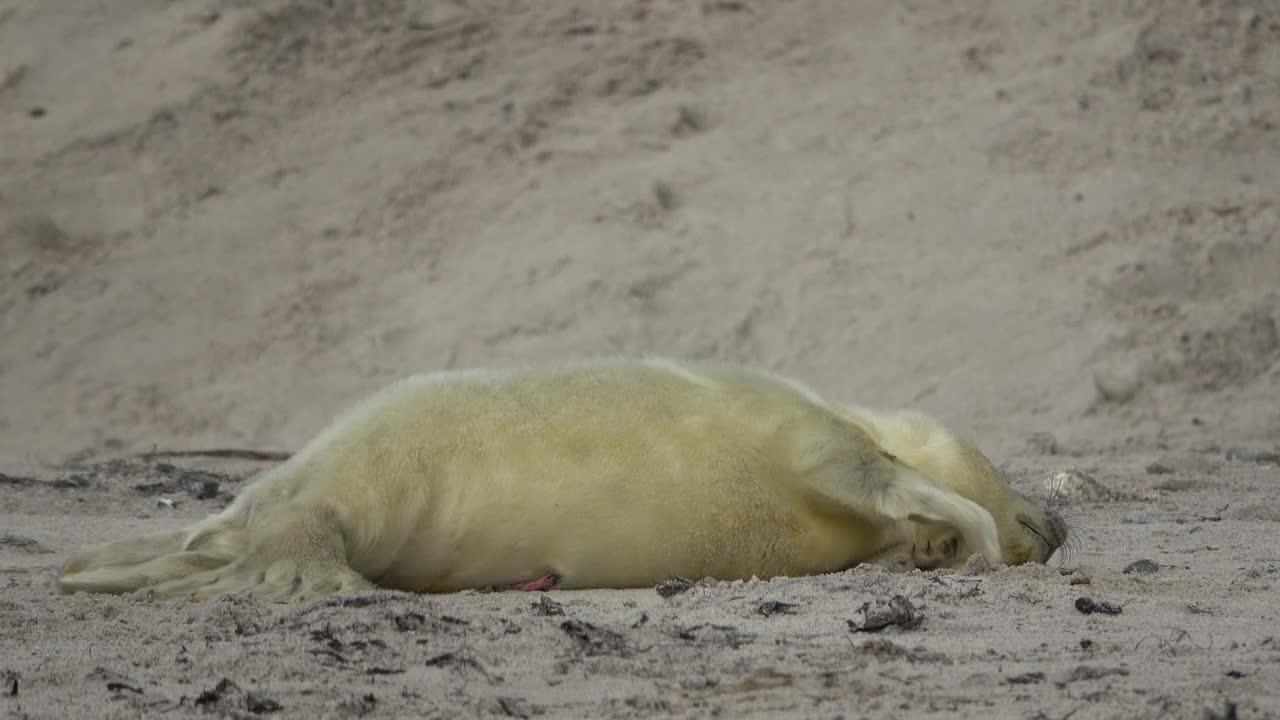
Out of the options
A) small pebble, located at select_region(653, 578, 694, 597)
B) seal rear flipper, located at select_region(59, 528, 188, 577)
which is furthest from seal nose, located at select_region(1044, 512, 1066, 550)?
seal rear flipper, located at select_region(59, 528, 188, 577)

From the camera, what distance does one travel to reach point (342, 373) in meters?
9.67

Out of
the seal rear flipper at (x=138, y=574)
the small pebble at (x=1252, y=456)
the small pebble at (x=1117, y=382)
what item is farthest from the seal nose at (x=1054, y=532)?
the small pebble at (x=1117, y=382)

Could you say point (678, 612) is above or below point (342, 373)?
above

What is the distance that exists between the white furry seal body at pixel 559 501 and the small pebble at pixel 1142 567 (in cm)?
34

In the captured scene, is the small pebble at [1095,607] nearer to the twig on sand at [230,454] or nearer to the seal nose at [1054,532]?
the seal nose at [1054,532]

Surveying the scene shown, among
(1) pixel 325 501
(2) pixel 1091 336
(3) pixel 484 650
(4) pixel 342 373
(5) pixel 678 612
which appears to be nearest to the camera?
(3) pixel 484 650

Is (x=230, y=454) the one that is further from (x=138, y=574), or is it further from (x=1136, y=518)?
(x=1136, y=518)

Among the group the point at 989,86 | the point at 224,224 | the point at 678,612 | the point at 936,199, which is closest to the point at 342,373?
the point at 224,224

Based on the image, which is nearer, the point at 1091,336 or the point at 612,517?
the point at 612,517

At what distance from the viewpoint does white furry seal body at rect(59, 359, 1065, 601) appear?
421cm

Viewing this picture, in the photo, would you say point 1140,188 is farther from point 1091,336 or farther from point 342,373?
point 342,373

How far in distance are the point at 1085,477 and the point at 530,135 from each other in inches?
216

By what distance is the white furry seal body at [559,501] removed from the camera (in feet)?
13.8

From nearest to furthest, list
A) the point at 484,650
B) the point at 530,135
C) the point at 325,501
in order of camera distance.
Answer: the point at 484,650
the point at 325,501
the point at 530,135
